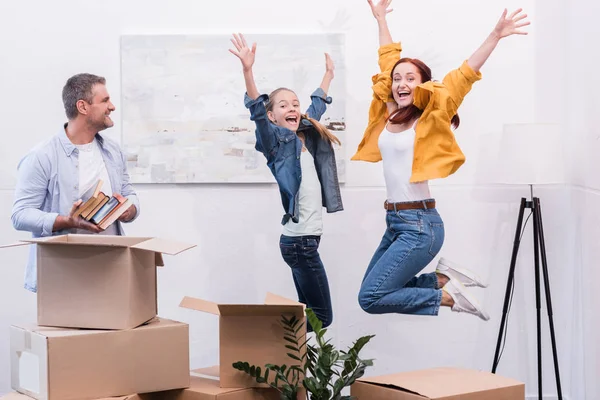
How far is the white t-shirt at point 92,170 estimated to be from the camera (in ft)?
11.9

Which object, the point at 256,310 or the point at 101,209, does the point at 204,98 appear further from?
the point at 256,310

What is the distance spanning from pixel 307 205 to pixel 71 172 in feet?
3.77

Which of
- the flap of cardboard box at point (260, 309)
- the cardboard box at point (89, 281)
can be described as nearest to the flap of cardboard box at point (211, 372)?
the flap of cardboard box at point (260, 309)

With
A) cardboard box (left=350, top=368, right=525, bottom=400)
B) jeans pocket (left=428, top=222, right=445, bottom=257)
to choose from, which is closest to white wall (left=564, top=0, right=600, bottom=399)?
jeans pocket (left=428, top=222, right=445, bottom=257)

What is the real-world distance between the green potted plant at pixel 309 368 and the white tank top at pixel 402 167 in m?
0.92

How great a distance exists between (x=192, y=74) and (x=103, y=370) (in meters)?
2.10

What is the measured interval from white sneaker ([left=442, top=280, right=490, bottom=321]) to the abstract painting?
3.71 feet

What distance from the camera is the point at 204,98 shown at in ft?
14.9

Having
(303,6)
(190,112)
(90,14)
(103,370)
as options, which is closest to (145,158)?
(190,112)

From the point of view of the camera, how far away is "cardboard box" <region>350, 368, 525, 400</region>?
2875 mm

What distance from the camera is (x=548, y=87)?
4523 mm

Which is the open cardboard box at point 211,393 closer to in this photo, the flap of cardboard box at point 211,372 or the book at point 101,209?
the flap of cardboard box at point 211,372

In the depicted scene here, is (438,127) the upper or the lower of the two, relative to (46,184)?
upper

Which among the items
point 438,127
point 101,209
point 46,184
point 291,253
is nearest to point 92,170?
point 46,184
